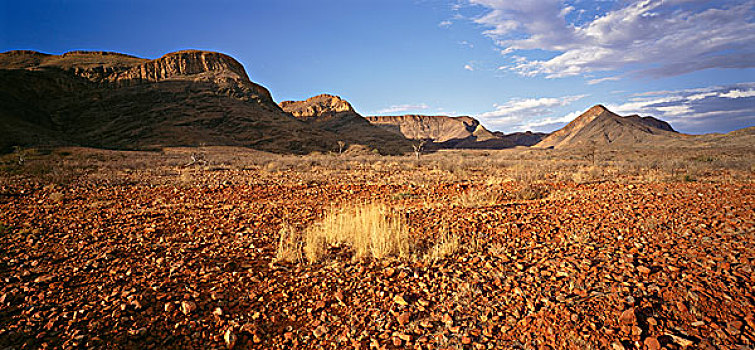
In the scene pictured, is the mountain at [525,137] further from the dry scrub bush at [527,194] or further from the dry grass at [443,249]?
the dry grass at [443,249]

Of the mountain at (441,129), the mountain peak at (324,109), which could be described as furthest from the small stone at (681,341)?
the mountain at (441,129)

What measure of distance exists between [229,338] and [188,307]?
0.61 meters

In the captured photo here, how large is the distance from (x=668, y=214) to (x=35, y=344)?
24.2 ft

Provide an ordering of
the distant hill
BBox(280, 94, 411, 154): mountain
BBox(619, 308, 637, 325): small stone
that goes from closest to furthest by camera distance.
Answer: BBox(619, 308, 637, 325): small stone < BBox(280, 94, 411, 154): mountain < the distant hill

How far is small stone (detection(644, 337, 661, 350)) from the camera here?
6.80 ft

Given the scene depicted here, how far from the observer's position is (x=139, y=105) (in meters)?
56.6

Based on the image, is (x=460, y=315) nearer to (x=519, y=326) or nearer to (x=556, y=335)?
(x=519, y=326)

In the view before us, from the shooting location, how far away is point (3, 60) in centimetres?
6712

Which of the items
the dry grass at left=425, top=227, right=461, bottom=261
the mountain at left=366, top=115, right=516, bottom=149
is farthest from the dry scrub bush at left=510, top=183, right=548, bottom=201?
the mountain at left=366, top=115, right=516, bottom=149

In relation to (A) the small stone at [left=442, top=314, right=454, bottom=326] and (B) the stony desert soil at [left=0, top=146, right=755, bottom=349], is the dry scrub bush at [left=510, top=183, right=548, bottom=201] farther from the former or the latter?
(A) the small stone at [left=442, top=314, right=454, bottom=326]

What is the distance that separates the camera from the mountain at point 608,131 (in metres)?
88.6

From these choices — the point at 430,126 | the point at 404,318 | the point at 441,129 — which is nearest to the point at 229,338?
the point at 404,318

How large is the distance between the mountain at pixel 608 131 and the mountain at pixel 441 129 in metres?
20.4

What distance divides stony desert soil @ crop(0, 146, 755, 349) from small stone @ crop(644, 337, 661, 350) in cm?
1
